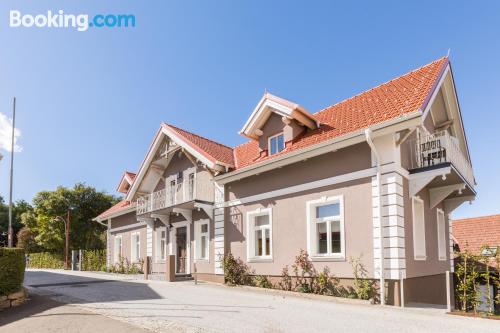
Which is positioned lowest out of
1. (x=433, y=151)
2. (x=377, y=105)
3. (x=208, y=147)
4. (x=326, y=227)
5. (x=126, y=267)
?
(x=126, y=267)

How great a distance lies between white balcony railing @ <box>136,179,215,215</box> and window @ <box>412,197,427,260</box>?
8.22 meters

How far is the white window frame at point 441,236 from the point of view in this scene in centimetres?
1502

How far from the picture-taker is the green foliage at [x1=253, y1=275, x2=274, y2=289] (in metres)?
14.3

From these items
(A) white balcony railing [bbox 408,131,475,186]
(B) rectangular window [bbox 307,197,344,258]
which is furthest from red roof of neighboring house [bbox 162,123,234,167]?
(A) white balcony railing [bbox 408,131,475,186]

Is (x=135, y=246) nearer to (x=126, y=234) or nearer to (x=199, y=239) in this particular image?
(x=126, y=234)

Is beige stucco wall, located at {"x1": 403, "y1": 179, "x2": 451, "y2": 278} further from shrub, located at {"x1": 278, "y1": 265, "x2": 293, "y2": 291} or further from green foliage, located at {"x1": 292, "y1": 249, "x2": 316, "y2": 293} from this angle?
shrub, located at {"x1": 278, "y1": 265, "x2": 293, "y2": 291}

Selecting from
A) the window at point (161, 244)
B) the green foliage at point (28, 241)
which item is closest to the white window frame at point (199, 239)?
the window at point (161, 244)

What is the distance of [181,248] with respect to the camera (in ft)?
64.9

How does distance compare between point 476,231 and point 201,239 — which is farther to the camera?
point 476,231

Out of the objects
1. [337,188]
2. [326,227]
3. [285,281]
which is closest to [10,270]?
[285,281]

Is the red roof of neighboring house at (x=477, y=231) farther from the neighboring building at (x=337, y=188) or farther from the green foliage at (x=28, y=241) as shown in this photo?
the green foliage at (x=28, y=241)

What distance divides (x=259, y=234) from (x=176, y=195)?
19.6 feet

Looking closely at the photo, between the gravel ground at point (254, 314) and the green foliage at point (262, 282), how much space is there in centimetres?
183

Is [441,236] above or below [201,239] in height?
above
